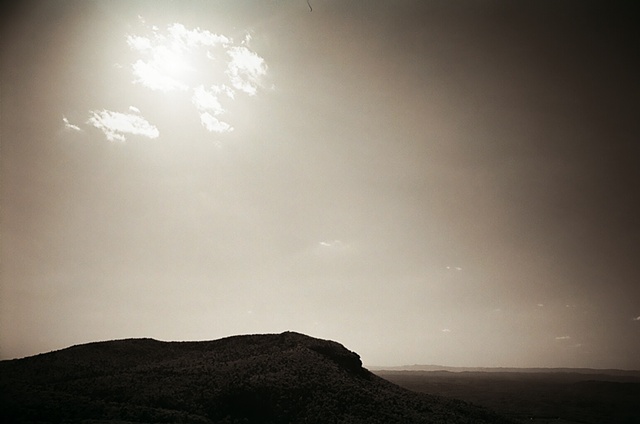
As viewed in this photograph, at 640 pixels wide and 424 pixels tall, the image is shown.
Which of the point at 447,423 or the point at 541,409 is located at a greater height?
the point at 447,423

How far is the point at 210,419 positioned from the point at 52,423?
334 inches

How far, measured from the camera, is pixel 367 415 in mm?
23547

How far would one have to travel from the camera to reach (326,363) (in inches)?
1182

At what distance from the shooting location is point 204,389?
23.2m

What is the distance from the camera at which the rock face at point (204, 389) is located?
18344mm

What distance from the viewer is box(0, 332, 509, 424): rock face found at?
18.3m

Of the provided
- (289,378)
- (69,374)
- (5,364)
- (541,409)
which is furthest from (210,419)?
(541,409)

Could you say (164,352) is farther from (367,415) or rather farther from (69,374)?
(367,415)

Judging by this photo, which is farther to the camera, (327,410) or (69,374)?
(69,374)

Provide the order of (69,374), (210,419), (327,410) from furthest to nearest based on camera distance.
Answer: (69,374)
(327,410)
(210,419)

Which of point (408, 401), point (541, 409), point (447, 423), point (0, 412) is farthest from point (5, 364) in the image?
point (541, 409)

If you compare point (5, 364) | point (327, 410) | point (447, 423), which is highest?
point (5, 364)

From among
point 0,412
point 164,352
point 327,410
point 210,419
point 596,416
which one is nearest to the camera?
point 0,412

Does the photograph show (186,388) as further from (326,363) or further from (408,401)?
(408,401)
